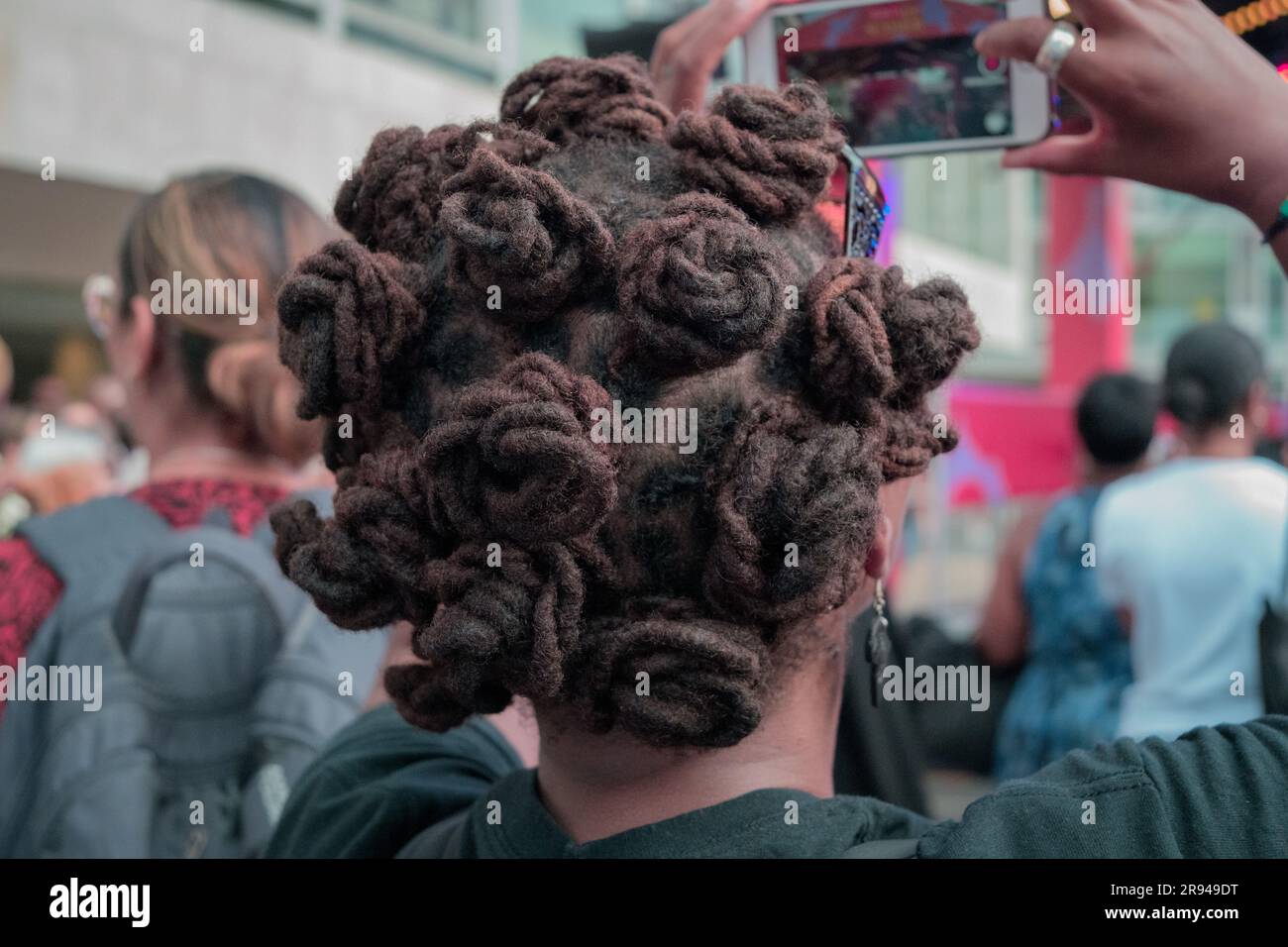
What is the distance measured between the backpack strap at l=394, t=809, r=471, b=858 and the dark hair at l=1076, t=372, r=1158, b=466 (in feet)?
10.5

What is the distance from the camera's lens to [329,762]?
172 centimetres

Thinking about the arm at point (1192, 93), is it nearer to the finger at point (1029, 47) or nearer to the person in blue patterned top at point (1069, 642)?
the finger at point (1029, 47)

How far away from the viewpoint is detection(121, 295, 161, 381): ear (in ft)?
7.96

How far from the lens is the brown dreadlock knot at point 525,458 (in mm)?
1114

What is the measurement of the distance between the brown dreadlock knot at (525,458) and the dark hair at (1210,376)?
274 cm

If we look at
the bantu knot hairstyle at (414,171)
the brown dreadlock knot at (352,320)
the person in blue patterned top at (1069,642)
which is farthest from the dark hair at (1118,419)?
the brown dreadlock knot at (352,320)

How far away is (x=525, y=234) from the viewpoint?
1.17 meters

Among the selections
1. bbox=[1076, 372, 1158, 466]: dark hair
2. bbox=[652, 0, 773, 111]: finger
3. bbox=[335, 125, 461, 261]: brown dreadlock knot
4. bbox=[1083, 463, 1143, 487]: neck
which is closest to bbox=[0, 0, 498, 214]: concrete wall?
bbox=[1076, 372, 1158, 466]: dark hair

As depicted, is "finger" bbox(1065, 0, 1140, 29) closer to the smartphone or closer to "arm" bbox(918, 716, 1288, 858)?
the smartphone

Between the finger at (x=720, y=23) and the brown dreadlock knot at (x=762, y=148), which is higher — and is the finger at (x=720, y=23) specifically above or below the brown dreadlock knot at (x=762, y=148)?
above

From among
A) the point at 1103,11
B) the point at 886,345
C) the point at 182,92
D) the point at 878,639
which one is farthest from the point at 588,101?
the point at 182,92

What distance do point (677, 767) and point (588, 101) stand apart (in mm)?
746

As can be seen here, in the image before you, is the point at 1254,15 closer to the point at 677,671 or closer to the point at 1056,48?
the point at 1056,48

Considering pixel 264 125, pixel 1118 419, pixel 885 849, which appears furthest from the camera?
pixel 264 125
